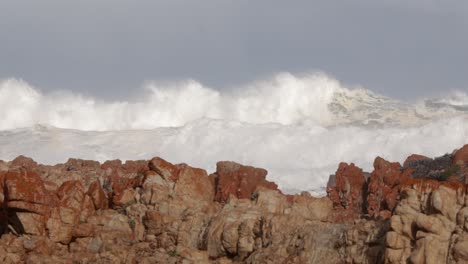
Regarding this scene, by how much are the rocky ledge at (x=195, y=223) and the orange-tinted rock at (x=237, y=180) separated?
391 mm

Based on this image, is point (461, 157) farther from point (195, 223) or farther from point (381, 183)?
point (195, 223)

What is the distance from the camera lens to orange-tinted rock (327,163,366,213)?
103 m

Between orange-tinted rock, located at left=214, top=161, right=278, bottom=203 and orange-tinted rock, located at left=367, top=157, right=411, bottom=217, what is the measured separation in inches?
578

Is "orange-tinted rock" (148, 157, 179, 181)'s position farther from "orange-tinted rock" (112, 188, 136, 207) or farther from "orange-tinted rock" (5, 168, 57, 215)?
"orange-tinted rock" (5, 168, 57, 215)

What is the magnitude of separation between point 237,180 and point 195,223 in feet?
76.7

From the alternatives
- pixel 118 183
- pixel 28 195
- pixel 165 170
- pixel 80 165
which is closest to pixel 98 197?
pixel 118 183

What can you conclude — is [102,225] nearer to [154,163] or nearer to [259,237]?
[154,163]

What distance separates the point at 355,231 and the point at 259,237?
798cm

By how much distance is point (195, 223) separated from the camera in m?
63.4

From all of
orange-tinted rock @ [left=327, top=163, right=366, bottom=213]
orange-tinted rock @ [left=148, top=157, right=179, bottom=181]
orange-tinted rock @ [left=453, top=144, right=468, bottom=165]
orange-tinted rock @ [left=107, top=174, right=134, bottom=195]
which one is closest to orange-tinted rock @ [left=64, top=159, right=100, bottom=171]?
orange-tinted rock @ [left=107, top=174, right=134, bottom=195]

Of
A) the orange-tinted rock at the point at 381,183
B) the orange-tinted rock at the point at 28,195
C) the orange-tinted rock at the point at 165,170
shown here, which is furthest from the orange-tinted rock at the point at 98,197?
the orange-tinted rock at the point at 381,183

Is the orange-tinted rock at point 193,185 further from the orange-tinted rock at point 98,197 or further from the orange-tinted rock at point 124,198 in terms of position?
the orange-tinted rock at point 98,197

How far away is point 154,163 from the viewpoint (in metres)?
71.8

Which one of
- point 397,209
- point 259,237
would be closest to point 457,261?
point 397,209
